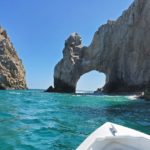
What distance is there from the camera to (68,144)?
35.6 ft

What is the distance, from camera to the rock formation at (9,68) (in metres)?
104

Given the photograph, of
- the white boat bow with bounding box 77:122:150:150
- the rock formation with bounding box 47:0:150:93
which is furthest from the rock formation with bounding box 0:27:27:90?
the white boat bow with bounding box 77:122:150:150

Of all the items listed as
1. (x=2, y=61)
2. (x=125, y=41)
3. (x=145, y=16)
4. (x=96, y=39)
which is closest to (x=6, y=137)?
(x=145, y=16)

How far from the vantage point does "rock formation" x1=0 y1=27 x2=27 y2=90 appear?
340 ft

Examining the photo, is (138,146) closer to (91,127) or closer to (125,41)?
(91,127)

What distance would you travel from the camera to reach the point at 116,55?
261ft

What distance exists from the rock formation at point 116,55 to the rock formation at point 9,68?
75.2 ft

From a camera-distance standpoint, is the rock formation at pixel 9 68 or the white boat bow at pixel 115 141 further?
the rock formation at pixel 9 68

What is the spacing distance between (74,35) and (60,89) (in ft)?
49.0

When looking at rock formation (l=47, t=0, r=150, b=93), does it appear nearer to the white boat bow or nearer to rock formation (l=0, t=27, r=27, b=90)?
rock formation (l=0, t=27, r=27, b=90)

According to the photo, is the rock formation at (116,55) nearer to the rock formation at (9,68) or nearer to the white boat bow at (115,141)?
the rock formation at (9,68)

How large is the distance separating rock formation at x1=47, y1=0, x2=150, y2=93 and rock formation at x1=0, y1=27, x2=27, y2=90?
75.2 ft

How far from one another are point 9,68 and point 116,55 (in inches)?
1705

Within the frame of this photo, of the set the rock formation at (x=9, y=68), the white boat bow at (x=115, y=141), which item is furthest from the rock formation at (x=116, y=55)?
the white boat bow at (x=115, y=141)
